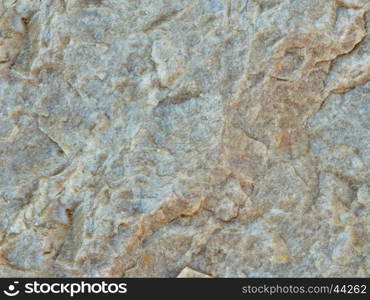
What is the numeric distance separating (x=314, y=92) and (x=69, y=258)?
1134 mm

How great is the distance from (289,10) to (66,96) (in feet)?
3.12

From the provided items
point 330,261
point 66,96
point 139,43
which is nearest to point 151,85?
point 139,43

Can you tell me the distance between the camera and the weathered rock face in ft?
7.67

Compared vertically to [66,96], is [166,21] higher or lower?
higher

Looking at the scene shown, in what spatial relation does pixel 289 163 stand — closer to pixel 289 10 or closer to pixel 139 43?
pixel 289 10

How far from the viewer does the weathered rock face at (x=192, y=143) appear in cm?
234

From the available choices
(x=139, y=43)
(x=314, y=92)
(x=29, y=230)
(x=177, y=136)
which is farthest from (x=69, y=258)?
(x=314, y=92)

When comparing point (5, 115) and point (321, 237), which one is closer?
point (321, 237)

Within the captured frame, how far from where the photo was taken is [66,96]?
2.57m

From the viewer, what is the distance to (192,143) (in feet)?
7.90

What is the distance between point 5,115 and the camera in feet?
8.50

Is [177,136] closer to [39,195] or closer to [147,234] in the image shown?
[147,234]

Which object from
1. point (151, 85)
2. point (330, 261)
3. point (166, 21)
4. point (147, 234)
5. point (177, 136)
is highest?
point (166, 21)

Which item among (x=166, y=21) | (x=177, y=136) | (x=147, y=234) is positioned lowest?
(x=147, y=234)
